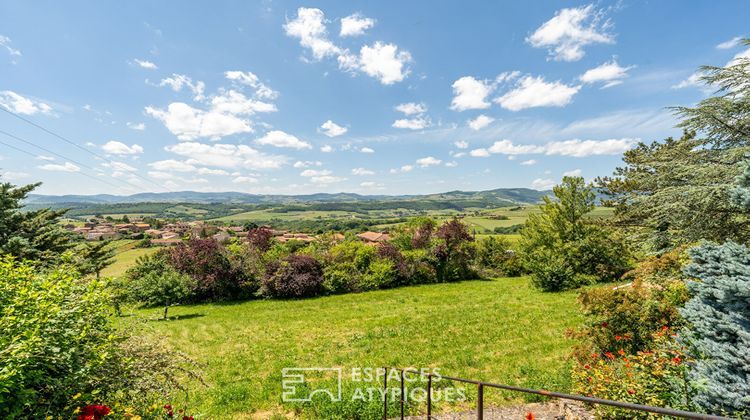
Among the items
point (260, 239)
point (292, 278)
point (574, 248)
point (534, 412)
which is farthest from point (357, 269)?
point (534, 412)

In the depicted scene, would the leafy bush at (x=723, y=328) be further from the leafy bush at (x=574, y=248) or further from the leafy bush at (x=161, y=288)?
the leafy bush at (x=161, y=288)

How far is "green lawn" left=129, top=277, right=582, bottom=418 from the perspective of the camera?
307 inches

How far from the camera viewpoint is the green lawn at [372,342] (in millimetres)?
7785

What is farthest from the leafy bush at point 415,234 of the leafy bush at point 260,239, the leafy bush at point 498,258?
the leafy bush at point 260,239

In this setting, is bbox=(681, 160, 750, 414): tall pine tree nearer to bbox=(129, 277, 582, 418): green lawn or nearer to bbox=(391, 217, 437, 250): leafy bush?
bbox=(129, 277, 582, 418): green lawn

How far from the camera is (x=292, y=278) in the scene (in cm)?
2412

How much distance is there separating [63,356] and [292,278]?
69.0 ft

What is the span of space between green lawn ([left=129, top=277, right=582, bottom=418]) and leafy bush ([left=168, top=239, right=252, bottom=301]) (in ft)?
11.8

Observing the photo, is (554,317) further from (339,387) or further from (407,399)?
(339,387)

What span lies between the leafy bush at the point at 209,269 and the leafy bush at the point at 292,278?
1.92 metres

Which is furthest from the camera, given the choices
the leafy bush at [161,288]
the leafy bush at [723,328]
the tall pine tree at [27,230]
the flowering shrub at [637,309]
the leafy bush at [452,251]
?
the leafy bush at [452,251]

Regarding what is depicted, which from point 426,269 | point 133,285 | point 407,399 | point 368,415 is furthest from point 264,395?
point 426,269

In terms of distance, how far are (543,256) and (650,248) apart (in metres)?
10.3

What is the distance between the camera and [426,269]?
28.7 metres
